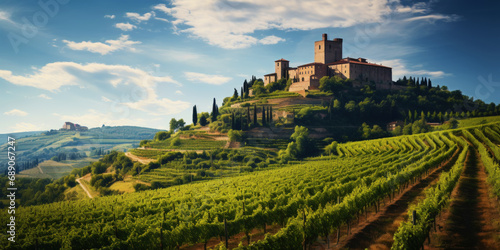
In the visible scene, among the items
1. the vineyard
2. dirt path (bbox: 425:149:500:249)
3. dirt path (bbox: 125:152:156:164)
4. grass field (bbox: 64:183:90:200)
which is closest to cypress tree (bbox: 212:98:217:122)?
dirt path (bbox: 125:152:156:164)

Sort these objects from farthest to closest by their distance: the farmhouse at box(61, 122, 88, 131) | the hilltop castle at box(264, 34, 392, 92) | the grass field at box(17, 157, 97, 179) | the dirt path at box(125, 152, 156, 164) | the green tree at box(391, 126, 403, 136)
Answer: the farmhouse at box(61, 122, 88, 131) < the hilltop castle at box(264, 34, 392, 92) < the grass field at box(17, 157, 97, 179) < the green tree at box(391, 126, 403, 136) < the dirt path at box(125, 152, 156, 164)

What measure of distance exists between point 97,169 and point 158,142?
16595 mm

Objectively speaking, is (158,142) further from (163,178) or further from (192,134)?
(163,178)

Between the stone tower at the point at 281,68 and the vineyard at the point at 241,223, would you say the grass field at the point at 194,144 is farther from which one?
the vineyard at the point at 241,223

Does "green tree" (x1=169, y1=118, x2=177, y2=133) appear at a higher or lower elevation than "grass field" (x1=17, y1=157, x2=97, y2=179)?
higher

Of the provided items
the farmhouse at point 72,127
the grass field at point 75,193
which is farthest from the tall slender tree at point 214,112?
the farmhouse at point 72,127

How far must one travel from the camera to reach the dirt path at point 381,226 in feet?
48.5

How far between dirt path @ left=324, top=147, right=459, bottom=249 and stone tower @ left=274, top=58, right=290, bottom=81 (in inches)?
3358

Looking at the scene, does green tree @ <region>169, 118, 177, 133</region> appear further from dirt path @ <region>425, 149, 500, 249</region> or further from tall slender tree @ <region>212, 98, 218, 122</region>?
dirt path @ <region>425, 149, 500, 249</region>

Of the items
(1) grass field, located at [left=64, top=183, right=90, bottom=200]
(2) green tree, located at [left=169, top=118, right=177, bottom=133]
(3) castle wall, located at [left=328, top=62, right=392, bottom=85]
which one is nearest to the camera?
(1) grass field, located at [left=64, top=183, right=90, bottom=200]

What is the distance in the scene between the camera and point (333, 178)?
27.7 m

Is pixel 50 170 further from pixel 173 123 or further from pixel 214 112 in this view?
pixel 214 112

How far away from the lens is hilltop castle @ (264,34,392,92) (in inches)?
3915

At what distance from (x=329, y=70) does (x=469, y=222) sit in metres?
91.1
